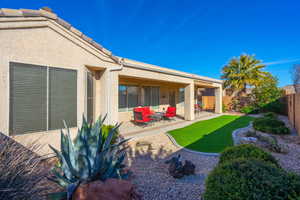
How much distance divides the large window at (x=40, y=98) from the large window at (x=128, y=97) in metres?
5.44

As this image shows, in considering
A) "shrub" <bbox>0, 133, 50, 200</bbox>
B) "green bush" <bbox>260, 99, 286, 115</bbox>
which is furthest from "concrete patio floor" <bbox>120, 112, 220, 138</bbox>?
"green bush" <bbox>260, 99, 286, 115</bbox>

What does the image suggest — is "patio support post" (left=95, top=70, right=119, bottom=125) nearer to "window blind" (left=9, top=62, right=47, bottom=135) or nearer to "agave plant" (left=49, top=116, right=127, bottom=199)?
"window blind" (left=9, top=62, right=47, bottom=135)

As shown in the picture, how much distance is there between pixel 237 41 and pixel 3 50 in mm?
20072

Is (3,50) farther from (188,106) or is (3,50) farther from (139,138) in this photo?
(188,106)

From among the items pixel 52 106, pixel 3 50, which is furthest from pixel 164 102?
pixel 3 50

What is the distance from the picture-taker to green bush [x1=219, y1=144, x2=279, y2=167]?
292 cm

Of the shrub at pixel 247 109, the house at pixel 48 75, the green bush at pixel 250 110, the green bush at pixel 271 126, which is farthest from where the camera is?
the shrub at pixel 247 109

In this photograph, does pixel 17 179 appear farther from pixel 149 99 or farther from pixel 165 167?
pixel 149 99

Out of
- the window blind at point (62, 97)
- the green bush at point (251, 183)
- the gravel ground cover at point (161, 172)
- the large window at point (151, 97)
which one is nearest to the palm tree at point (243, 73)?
the large window at point (151, 97)

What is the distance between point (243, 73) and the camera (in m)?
19.1

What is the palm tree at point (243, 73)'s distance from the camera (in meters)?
18.7

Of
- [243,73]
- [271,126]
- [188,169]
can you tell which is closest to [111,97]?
[188,169]

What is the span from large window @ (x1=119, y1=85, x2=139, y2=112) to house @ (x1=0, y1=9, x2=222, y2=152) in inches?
158

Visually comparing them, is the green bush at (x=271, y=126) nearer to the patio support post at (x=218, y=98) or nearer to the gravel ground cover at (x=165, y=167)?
the gravel ground cover at (x=165, y=167)
